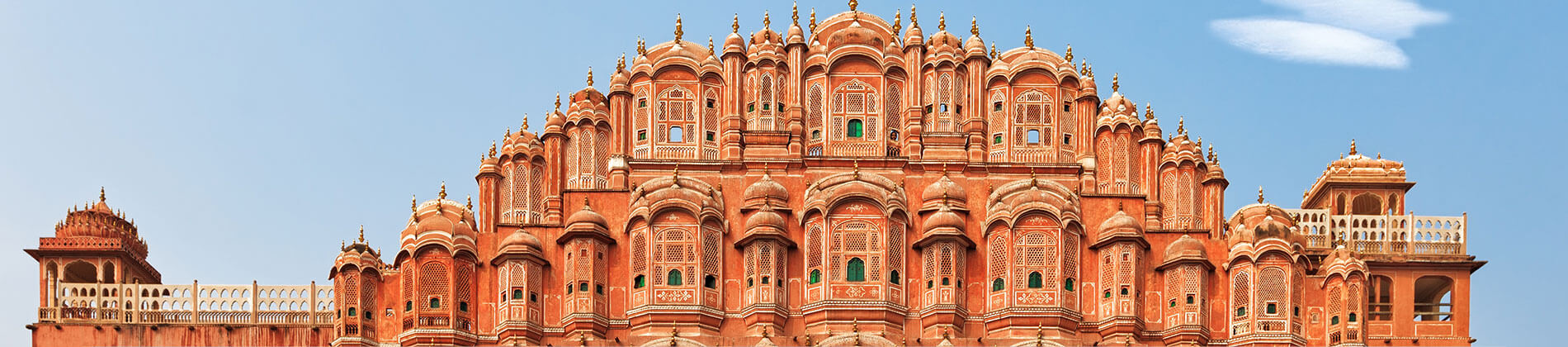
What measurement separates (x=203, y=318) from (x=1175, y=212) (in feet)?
82.1

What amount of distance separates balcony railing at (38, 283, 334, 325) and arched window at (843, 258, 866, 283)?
13621 millimetres

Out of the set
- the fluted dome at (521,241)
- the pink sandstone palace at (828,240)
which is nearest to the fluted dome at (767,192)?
the pink sandstone palace at (828,240)

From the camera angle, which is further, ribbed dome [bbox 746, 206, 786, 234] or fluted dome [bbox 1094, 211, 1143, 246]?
fluted dome [bbox 1094, 211, 1143, 246]

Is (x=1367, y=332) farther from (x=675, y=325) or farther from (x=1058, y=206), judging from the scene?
(x=675, y=325)

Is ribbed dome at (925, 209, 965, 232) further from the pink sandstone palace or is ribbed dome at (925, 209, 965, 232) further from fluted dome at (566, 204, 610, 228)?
fluted dome at (566, 204, 610, 228)

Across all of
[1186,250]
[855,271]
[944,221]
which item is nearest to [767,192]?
[855,271]

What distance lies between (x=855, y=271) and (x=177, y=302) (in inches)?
712

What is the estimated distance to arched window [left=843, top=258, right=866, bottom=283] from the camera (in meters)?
68.3

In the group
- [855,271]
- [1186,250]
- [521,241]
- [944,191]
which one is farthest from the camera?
[944,191]

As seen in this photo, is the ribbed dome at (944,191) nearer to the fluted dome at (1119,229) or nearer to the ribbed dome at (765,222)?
the fluted dome at (1119,229)

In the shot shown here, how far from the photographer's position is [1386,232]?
76.4 meters

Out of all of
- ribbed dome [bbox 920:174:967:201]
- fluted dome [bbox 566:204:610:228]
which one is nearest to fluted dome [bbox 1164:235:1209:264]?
ribbed dome [bbox 920:174:967:201]

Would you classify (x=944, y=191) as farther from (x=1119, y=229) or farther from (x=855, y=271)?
(x=1119, y=229)

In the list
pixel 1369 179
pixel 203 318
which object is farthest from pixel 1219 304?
pixel 203 318
